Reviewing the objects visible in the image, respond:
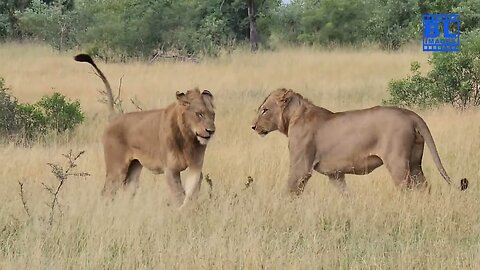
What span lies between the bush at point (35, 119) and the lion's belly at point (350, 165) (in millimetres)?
4300

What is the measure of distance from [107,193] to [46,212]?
725mm

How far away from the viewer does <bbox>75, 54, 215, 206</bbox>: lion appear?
5.44 meters

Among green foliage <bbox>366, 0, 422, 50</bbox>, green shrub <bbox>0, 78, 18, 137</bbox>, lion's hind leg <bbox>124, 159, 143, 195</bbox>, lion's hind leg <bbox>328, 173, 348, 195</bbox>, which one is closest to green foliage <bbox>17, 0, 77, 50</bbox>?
green foliage <bbox>366, 0, 422, 50</bbox>

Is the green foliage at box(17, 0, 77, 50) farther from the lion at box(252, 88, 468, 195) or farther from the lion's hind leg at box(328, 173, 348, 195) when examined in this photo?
the lion's hind leg at box(328, 173, 348, 195)

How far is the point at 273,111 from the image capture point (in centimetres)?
602

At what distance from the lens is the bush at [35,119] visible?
9289 mm

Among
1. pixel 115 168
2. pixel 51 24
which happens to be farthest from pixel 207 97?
pixel 51 24

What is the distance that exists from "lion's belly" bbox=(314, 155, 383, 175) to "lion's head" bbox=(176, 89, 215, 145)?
2.95ft

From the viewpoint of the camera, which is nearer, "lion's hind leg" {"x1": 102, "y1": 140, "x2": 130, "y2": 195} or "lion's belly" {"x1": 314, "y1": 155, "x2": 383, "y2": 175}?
"lion's belly" {"x1": 314, "y1": 155, "x2": 383, "y2": 175}

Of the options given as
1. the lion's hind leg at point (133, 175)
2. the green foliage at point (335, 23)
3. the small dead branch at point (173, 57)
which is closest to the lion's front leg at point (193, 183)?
the lion's hind leg at point (133, 175)

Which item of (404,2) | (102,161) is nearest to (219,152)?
(102,161)

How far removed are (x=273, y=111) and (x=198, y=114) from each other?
0.79 metres

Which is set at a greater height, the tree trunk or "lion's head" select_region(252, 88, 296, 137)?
"lion's head" select_region(252, 88, 296, 137)

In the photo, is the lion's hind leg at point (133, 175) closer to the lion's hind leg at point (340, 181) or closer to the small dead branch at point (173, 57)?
the lion's hind leg at point (340, 181)
